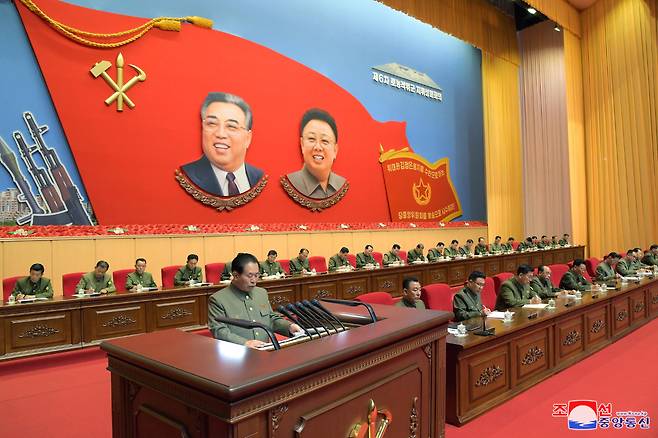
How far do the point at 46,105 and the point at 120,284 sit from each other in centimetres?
246

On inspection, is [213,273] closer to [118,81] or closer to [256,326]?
[118,81]

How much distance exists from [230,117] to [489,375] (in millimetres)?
5695

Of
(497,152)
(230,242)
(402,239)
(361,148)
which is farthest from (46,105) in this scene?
(497,152)

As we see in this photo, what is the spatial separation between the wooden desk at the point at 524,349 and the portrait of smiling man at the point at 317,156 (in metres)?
4.85

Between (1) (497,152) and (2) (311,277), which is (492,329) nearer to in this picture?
(2) (311,277)

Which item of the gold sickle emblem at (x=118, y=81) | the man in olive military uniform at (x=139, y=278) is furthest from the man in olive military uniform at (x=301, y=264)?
the gold sickle emblem at (x=118, y=81)

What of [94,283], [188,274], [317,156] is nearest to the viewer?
[94,283]

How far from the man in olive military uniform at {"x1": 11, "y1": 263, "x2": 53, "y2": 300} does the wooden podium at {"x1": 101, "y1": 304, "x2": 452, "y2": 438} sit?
3595mm

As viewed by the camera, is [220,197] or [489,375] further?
[220,197]

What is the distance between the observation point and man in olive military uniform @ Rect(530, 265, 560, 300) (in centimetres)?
466

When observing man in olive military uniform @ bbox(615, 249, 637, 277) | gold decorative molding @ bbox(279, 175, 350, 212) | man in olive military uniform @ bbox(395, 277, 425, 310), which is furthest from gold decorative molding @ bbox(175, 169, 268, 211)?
man in olive military uniform @ bbox(615, 249, 637, 277)

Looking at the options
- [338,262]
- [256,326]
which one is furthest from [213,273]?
[256,326]

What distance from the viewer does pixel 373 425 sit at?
4.51ft

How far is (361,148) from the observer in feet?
30.1
